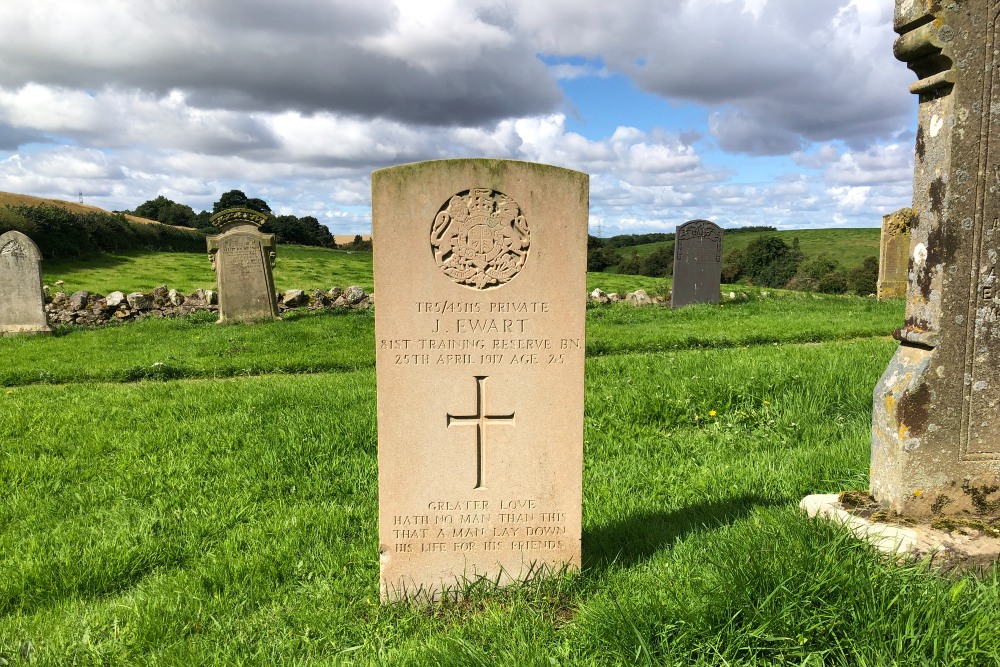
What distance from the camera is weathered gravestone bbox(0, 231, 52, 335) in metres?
Answer: 12.1

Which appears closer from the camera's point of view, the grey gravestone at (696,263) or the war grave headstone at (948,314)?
the war grave headstone at (948,314)

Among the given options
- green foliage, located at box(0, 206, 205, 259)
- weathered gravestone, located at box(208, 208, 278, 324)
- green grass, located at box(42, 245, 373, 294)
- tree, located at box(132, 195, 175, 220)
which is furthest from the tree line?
weathered gravestone, located at box(208, 208, 278, 324)

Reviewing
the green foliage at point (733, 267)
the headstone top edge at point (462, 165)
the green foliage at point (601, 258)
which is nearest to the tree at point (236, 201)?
the green foliage at point (601, 258)

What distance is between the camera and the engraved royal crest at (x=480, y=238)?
3117mm

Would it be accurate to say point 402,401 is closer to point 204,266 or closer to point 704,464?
point 704,464

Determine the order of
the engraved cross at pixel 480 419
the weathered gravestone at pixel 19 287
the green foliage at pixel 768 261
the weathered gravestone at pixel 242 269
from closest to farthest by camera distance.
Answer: the engraved cross at pixel 480 419, the weathered gravestone at pixel 19 287, the weathered gravestone at pixel 242 269, the green foliage at pixel 768 261

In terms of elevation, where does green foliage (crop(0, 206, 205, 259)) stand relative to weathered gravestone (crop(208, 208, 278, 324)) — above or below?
above

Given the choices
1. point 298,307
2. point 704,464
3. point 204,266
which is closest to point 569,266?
point 704,464

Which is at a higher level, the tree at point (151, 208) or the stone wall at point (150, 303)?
the tree at point (151, 208)

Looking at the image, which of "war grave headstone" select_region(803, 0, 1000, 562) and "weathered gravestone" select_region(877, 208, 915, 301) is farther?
"weathered gravestone" select_region(877, 208, 915, 301)

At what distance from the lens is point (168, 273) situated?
70.5ft

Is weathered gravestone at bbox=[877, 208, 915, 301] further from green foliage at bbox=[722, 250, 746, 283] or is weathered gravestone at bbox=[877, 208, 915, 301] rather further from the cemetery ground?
green foliage at bbox=[722, 250, 746, 283]

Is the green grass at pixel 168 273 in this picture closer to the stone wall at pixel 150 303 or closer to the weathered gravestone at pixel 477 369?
the stone wall at pixel 150 303

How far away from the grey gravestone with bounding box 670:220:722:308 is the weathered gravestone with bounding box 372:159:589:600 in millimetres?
12453
